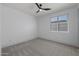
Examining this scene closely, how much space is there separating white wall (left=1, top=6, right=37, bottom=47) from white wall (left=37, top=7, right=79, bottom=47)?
Result: 0.59 metres

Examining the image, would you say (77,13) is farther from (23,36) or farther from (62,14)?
(23,36)

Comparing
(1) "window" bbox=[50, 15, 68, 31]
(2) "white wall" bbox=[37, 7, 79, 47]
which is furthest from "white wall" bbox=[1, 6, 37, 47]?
(1) "window" bbox=[50, 15, 68, 31]

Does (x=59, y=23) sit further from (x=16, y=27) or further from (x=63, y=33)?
(x=16, y=27)

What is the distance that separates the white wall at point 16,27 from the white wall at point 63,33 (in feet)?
1.93

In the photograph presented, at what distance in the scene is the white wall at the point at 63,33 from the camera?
10.7 feet

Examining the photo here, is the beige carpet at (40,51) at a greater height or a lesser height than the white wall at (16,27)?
lesser

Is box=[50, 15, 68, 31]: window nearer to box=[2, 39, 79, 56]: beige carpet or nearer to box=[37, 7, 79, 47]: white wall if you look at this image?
box=[37, 7, 79, 47]: white wall

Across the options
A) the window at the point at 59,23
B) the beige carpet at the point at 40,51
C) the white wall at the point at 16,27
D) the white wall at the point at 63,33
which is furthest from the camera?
the window at the point at 59,23

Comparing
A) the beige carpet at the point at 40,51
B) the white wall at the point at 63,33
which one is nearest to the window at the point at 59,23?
the white wall at the point at 63,33

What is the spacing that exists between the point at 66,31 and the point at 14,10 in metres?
3.13

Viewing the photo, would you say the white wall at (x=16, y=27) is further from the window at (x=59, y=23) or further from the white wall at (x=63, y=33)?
the window at (x=59, y=23)

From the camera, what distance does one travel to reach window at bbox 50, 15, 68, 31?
355cm

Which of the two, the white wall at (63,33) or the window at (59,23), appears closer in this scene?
the white wall at (63,33)

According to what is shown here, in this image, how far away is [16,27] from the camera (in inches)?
144
